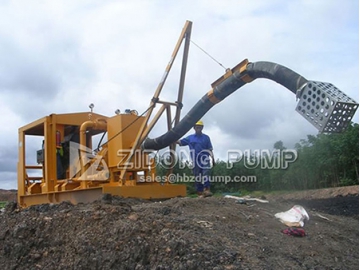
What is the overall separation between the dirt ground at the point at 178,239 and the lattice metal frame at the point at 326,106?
1341 mm

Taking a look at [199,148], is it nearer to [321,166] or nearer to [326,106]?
[326,106]

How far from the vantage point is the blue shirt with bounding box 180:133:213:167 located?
872cm

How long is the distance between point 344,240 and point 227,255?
1.93 meters

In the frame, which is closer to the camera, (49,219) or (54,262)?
(54,262)

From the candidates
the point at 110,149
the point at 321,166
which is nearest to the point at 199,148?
the point at 110,149

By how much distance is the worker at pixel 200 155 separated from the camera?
8.66 metres

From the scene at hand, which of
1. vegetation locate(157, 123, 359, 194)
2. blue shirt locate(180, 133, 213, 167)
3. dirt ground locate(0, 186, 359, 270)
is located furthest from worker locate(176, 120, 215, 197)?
vegetation locate(157, 123, 359, 194)

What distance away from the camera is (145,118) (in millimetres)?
8320

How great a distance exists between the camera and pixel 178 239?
453 centimetres

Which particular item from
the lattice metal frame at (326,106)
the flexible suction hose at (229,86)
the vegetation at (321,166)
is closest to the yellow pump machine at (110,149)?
the flexible suction hose at (229,86)

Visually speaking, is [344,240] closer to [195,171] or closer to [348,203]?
[195,171]

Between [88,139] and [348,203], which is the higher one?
[88,139]

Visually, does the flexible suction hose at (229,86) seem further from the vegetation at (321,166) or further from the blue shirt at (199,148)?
the vegetation at (321,166)

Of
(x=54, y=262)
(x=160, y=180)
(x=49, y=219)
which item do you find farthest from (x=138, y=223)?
(x=160, y=180)
